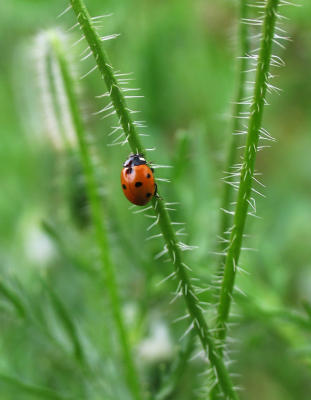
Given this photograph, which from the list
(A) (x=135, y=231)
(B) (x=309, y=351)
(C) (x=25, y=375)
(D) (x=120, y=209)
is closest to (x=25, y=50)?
(D) (x=120, y=209)

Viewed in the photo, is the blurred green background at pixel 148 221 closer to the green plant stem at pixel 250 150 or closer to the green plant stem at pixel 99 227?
the green plant stem at pixel 99 227

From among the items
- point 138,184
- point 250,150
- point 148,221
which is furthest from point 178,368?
point 148,221

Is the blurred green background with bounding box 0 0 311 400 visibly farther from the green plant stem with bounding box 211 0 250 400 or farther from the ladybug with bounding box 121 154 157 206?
the ladybug with bounding box 121 154 157 206

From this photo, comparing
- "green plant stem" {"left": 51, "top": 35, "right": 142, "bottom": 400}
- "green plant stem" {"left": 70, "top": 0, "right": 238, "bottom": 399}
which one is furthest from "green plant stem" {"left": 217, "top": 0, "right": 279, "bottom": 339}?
"green plant stem" {"left": 51, "top": 35, "right": 142, "bottom": 400}

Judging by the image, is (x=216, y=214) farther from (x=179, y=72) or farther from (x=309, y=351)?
(x=179, y=72)

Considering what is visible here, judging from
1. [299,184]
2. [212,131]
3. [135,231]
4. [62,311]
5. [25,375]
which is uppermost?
[62,311]

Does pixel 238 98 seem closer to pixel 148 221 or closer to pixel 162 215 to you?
pixel 162 215
